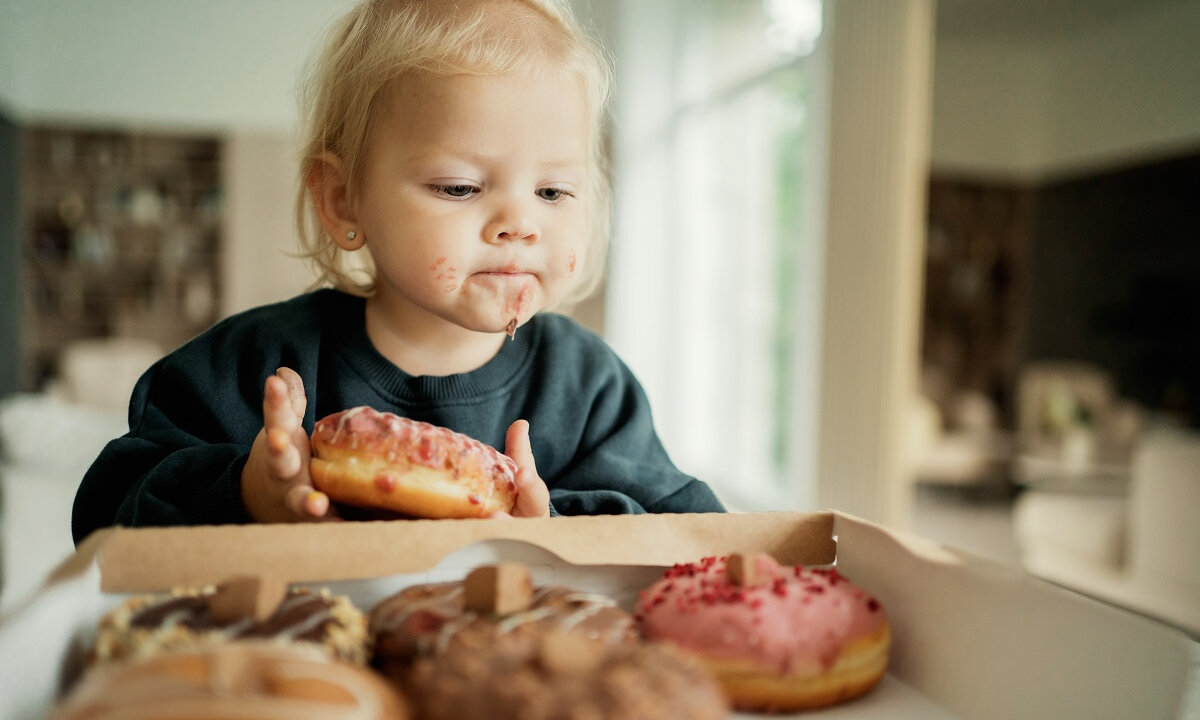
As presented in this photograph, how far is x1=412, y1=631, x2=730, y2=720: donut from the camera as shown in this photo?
0.46 meters

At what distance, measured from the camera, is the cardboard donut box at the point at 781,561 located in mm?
556

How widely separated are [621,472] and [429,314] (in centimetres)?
29

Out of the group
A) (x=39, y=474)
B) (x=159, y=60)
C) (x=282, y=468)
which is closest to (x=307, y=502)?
(x=282, y=468)

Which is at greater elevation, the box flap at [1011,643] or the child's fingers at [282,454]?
the child's fingers at [282,454]

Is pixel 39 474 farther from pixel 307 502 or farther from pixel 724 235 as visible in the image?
pixel 724 235

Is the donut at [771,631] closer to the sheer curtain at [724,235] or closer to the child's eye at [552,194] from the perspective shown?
the child's eye at [552,194]

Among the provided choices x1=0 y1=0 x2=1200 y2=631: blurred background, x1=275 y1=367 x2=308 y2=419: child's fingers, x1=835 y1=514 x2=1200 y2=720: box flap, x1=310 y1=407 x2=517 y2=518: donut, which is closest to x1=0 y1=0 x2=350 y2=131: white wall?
x1=0 y1=0 x2=1200 y2=631: blurred background

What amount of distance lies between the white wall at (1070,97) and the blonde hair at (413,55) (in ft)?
21.6

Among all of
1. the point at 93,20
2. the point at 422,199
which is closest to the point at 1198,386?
the point at 422,199

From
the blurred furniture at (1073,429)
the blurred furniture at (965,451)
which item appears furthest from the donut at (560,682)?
the blurred furniture at (965,451)

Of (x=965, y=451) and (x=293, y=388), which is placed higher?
(x=293, y=388)

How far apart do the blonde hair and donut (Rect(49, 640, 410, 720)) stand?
23.3 inches

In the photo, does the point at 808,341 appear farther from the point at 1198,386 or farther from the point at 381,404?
the point at 1198,386

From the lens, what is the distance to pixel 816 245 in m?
3.79
